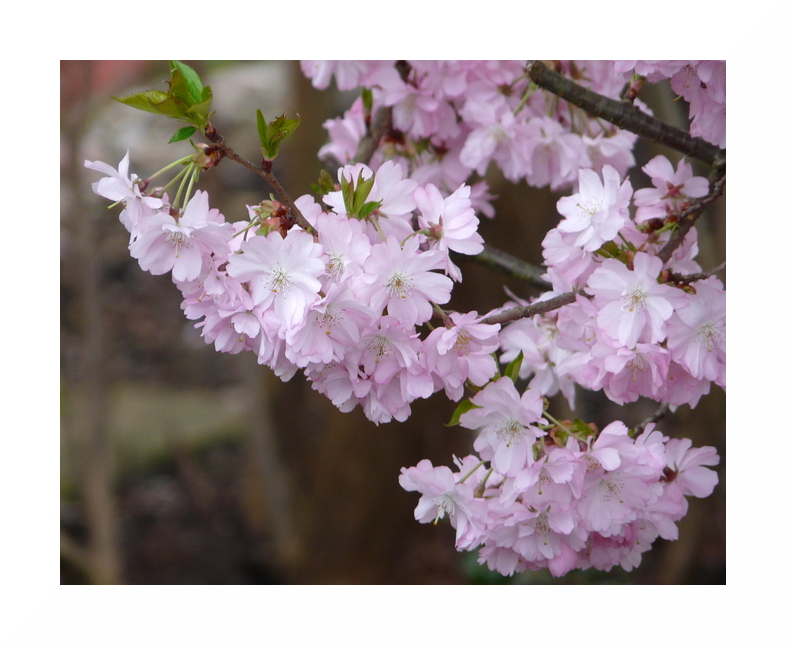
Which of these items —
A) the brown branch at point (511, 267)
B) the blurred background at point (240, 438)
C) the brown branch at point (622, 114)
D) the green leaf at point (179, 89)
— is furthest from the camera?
the blurred background at point (240, 438)

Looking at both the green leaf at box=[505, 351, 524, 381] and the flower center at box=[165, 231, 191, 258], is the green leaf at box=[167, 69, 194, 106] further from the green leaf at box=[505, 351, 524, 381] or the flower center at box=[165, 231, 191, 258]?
the green leaf at box=[505, 351, 524, 381]

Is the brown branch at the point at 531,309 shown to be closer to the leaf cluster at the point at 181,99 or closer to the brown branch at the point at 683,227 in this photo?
the brown branch at the point at 683,227

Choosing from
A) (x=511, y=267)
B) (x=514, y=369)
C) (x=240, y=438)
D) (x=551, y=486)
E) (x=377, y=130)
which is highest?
(x=377, y=130)

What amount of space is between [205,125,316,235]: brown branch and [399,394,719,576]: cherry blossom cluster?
0.26 meters

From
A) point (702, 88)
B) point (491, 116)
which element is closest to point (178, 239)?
point (491, 116)

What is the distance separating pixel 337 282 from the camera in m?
0.68

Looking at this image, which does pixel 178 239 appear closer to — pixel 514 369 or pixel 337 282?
pixel 337 282

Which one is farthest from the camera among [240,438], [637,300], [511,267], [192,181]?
[240,438]

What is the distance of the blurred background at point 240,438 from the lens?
6.48ft

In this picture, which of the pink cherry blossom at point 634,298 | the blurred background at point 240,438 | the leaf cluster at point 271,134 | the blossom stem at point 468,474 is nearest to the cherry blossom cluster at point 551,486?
the blossom stem at point 468,474

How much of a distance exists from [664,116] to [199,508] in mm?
2151

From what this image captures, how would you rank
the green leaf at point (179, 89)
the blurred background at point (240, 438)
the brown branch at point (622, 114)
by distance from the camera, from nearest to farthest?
the green leaf at point (179, 89), the brown branch at point (622, 114), the blurred background at point (240, 438)

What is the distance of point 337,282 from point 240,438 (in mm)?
2397

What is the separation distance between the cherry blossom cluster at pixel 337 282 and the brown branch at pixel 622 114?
0.25 m
